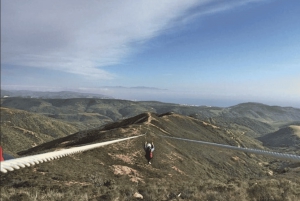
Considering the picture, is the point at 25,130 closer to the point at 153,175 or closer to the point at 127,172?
the point at 127,172

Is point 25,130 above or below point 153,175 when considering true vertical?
below

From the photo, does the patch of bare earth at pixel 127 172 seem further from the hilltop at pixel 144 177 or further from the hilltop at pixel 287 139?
the hilltop at pixel 287 139

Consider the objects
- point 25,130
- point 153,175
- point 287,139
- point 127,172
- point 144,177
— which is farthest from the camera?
point 287,139

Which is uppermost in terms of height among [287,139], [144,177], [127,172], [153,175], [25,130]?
[127,172]

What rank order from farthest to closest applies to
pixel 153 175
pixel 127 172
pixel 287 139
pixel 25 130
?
pixel 287 139, pixel 25 130, pixel 153 175, pixel 127 172

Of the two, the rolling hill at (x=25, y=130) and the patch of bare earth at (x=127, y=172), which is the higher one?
the patch of bare earth at (x=127, y=172)

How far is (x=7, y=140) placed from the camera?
99.2 meters

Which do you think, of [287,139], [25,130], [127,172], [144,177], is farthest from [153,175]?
[287,139]

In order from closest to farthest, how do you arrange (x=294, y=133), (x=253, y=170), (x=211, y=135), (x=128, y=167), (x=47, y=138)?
(x=128, y=167) < (x=253, y=170) < (x=211, y=135) < (x=47, y=138) < (x=294, y=133)

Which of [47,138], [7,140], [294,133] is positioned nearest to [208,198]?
[7,140]

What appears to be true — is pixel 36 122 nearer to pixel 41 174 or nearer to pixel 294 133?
pixel 41 174

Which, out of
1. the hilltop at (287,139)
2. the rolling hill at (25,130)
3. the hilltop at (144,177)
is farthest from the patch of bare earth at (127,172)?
the hilltop at (287,139)

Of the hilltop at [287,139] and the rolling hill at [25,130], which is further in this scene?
the hilltop at [287,139]

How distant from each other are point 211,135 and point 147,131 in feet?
133
